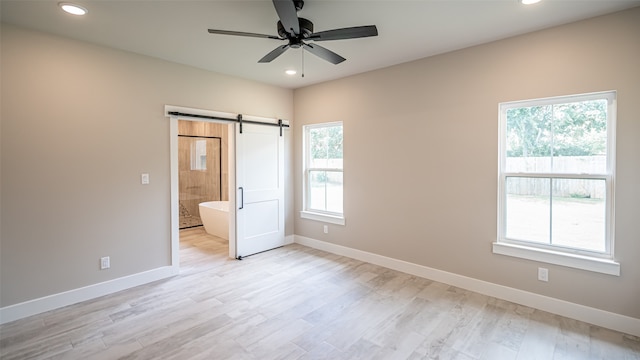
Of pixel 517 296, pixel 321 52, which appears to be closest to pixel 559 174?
pixel 517 296

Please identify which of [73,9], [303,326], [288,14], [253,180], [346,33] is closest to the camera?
[288,14]

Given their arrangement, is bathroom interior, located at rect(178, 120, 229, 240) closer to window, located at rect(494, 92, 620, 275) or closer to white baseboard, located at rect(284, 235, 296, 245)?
white baseboard, located at rect(284, 235, 296, 245)

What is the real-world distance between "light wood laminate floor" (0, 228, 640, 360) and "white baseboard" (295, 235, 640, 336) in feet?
0.26

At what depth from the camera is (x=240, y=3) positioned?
2.44m

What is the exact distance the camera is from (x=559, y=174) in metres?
2.94

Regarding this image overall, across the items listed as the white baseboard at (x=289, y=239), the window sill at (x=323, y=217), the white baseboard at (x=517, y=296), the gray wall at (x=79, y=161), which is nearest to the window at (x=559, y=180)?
the white baseboard at (x=517, y=296)

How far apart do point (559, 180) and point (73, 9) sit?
4712mm

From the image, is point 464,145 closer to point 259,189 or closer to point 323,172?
point 323,172

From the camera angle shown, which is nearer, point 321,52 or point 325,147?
point 321,52

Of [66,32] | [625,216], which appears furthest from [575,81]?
[66,32]

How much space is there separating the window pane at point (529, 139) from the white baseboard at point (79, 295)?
4312 millimetres

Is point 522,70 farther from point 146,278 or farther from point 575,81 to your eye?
point 146,278

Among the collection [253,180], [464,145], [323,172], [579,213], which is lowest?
[579,213]

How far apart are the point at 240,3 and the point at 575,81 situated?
3.10 metres
